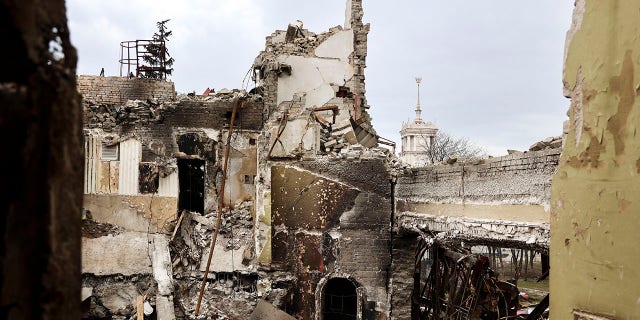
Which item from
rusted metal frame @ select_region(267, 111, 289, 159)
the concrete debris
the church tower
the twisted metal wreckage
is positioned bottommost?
the concrete debris

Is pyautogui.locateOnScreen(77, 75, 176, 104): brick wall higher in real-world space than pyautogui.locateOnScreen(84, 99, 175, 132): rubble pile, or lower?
higher

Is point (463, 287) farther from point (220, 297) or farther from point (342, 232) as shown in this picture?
point (220, 297)

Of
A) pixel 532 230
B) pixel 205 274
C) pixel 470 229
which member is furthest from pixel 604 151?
pixel 205 274

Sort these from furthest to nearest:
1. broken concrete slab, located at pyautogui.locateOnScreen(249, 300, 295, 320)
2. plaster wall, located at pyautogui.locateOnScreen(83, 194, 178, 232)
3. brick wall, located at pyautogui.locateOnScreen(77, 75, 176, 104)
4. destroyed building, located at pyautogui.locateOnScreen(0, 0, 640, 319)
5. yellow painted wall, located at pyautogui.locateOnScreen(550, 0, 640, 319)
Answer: brick wall, located at pyautogui.locateOnScreen(77, 75, 176, 104) < plaster wall, located at pyautogui.locateOnScreen(83, 194, 178, 232) < broken concrete slab, located at pyautogui.locateOnScreen(249, 300, 295, 320) < destroyed building, located at pyautogui.locateOnScreen(0, 0, 640, 319) < yellow painted wall, located at pyautogui.locateOnScreen(550, 0, 640, 319)

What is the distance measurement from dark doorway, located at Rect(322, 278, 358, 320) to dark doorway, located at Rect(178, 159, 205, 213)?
10.6 feet

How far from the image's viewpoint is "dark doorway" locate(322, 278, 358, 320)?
28.3 feet

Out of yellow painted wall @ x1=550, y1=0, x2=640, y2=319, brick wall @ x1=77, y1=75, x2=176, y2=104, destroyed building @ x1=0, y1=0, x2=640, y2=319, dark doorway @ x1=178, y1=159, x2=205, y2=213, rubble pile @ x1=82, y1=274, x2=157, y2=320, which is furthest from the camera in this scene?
brick wall @ x1=77, y1=75, x2=176, y2=104

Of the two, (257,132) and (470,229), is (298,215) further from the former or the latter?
(470,229)

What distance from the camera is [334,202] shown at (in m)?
8.25

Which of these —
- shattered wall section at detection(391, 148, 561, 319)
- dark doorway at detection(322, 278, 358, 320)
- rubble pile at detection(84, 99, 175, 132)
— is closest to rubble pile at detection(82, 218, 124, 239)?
rubble pile at detection(84, 99, 175, 132)

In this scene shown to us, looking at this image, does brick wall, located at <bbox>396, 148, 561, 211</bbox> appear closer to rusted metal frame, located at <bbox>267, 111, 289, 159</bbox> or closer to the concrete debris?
rusted metal frame, located at <bbox>267, 111, 289, 159</bbox>

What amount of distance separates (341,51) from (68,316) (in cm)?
1214

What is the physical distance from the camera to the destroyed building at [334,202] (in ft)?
9.56

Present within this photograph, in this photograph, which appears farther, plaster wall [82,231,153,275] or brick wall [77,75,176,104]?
brick wall [77,75,176,104]
